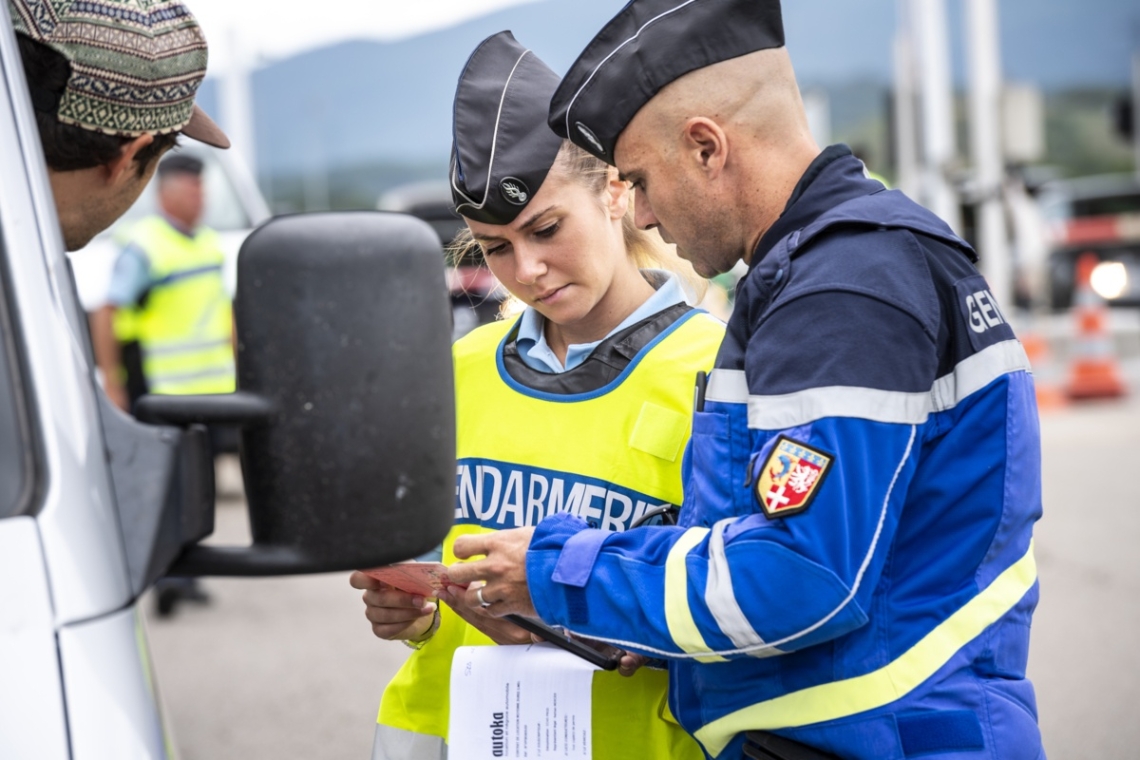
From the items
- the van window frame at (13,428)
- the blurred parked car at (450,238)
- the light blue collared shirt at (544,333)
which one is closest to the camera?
the van window frame at (13,428)

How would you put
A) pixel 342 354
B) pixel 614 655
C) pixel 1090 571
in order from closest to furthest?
pixel 342 354 → pixel 614 655 → pixel 1090 571

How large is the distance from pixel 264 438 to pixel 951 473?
89cm

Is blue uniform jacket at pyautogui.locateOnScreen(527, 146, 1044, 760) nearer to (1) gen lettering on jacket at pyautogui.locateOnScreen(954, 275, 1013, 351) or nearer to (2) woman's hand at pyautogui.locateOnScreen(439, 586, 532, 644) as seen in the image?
(1) gen lettering on jacket at pyautogui.locateOnScreen(954, 275, 1013, 351)

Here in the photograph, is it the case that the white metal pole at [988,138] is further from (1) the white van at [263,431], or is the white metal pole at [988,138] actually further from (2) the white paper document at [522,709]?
(1) the white van at [263,431]

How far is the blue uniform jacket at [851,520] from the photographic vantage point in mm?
1584

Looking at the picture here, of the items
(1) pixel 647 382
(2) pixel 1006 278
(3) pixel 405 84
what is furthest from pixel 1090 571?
(3) pixel 405 84

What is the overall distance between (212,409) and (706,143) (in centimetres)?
86

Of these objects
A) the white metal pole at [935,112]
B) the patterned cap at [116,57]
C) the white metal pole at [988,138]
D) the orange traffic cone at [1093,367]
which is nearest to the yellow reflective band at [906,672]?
the patterned cap at [116,57]

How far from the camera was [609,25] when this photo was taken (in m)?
1.92

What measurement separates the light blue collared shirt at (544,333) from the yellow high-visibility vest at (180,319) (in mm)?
4819

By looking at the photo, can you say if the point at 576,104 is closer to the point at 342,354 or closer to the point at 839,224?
the point at 839,224

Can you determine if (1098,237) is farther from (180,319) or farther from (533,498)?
(533,498)

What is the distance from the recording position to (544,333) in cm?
251

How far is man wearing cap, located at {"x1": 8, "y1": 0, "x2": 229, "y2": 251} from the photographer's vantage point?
157 cm
